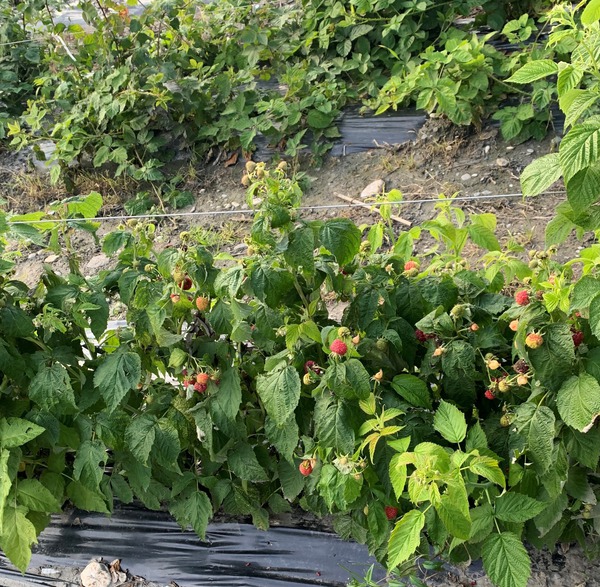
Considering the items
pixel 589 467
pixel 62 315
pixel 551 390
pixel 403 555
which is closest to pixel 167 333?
pixel 62 315

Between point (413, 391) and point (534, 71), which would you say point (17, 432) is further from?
point (534, 71)

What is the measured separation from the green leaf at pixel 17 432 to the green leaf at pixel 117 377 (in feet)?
0.68

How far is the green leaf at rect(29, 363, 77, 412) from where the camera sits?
186cm

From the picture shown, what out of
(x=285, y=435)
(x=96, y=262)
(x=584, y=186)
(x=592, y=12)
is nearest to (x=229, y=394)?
(x=285, y=435)

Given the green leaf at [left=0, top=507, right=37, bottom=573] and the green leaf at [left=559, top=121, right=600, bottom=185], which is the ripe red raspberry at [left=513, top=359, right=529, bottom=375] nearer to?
the green leaf at [left=559, top=121, right=600, bottom=185]

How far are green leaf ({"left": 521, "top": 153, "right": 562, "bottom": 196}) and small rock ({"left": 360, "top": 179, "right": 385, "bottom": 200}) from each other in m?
2.40

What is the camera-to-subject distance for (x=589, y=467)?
1.66 m

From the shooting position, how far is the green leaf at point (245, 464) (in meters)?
2.02

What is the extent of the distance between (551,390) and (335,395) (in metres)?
0.50

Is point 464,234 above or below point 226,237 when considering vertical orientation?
above

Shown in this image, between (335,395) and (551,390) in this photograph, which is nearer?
(551,390)

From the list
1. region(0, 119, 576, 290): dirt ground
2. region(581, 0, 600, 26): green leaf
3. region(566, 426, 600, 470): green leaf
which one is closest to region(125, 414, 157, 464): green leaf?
region(566, 426, 600, 470): green leaf

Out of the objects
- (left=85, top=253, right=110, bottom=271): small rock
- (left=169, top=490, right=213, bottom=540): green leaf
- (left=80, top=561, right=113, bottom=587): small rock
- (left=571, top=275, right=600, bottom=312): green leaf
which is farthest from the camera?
(left=85, top=253, right=110, bottom=271): small rock

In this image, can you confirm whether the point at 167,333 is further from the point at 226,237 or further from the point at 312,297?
the point at 226,237
